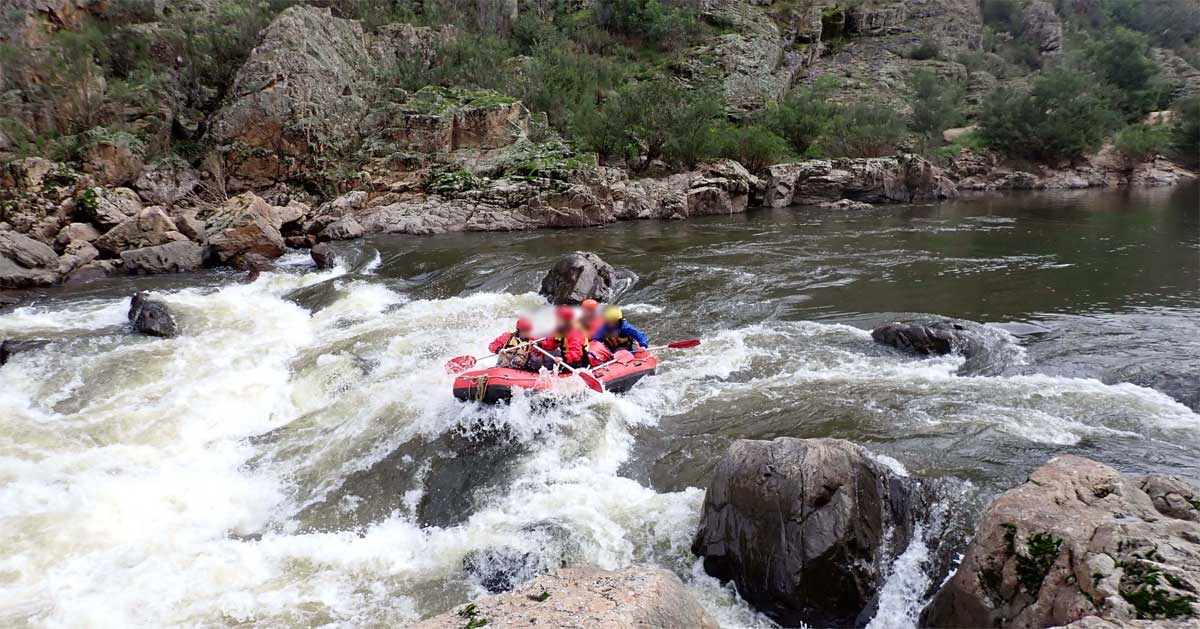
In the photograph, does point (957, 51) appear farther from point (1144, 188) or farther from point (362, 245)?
point (362, 245)

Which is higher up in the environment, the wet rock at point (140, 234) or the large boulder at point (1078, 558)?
the wet rock at point (140, 234)

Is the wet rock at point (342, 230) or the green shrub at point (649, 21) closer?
the wet rock at point (342, 230)

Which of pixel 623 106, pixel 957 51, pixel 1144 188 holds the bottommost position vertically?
pixel 1144 188

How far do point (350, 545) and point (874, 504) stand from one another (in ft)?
11.7

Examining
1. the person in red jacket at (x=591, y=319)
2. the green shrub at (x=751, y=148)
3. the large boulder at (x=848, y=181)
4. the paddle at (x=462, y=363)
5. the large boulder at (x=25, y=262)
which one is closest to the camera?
the paddle at (x=462, y=363)

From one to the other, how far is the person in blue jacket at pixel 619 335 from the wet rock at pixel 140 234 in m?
11.2

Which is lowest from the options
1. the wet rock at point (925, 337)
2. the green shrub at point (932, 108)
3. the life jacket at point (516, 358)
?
the wet rock at point (925, 337)

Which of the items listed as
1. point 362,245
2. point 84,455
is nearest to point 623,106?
point 362,245

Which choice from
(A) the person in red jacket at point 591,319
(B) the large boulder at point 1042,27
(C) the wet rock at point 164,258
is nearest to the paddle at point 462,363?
(A) the person in red jacket at point 591,319

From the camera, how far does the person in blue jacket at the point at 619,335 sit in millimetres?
7223

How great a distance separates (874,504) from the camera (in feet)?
12.3

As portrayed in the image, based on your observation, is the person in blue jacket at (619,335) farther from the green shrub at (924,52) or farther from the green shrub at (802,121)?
the green shrub at (924,52)

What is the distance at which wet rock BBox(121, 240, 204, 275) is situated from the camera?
12.5 m

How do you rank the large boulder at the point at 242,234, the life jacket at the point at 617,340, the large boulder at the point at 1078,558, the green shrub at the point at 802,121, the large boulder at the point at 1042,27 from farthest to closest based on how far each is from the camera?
the large boulder at the point at 1042,27 < the green shrub at the point at 802,121 < the large boulder at the point at 242,234 < the life jacket at the point at 617,340 < the large boulder at the point at 1078,558
